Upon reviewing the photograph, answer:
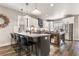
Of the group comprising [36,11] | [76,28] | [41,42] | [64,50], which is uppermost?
[36,11]

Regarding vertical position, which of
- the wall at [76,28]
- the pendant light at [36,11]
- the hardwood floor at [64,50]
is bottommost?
the hardwood floor at [64,50]

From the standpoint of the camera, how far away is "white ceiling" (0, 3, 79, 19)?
230 centimetres

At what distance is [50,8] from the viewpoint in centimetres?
233

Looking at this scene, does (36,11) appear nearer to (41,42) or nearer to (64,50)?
(41,42)

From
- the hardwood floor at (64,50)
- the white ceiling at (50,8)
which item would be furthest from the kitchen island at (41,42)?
the white ceiling at (50,8)

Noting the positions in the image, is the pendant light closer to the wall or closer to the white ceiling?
the white ceiling

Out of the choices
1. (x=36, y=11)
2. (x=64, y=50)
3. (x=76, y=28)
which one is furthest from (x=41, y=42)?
(x=76, y=28)

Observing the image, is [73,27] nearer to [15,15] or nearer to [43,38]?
[43,38]

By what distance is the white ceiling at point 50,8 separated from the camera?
230 centimetres

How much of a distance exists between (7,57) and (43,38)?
2.76 feet

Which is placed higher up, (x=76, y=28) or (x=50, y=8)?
(x=50, y=8)

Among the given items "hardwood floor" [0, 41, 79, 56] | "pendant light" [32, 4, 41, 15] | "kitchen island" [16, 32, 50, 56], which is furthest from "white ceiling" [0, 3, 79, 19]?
"hardwood floor" [0, 41, 79, 56]

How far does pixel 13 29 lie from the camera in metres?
2.32

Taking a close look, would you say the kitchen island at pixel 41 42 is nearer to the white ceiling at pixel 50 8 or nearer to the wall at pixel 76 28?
the white ceiling at pixel 50 8
